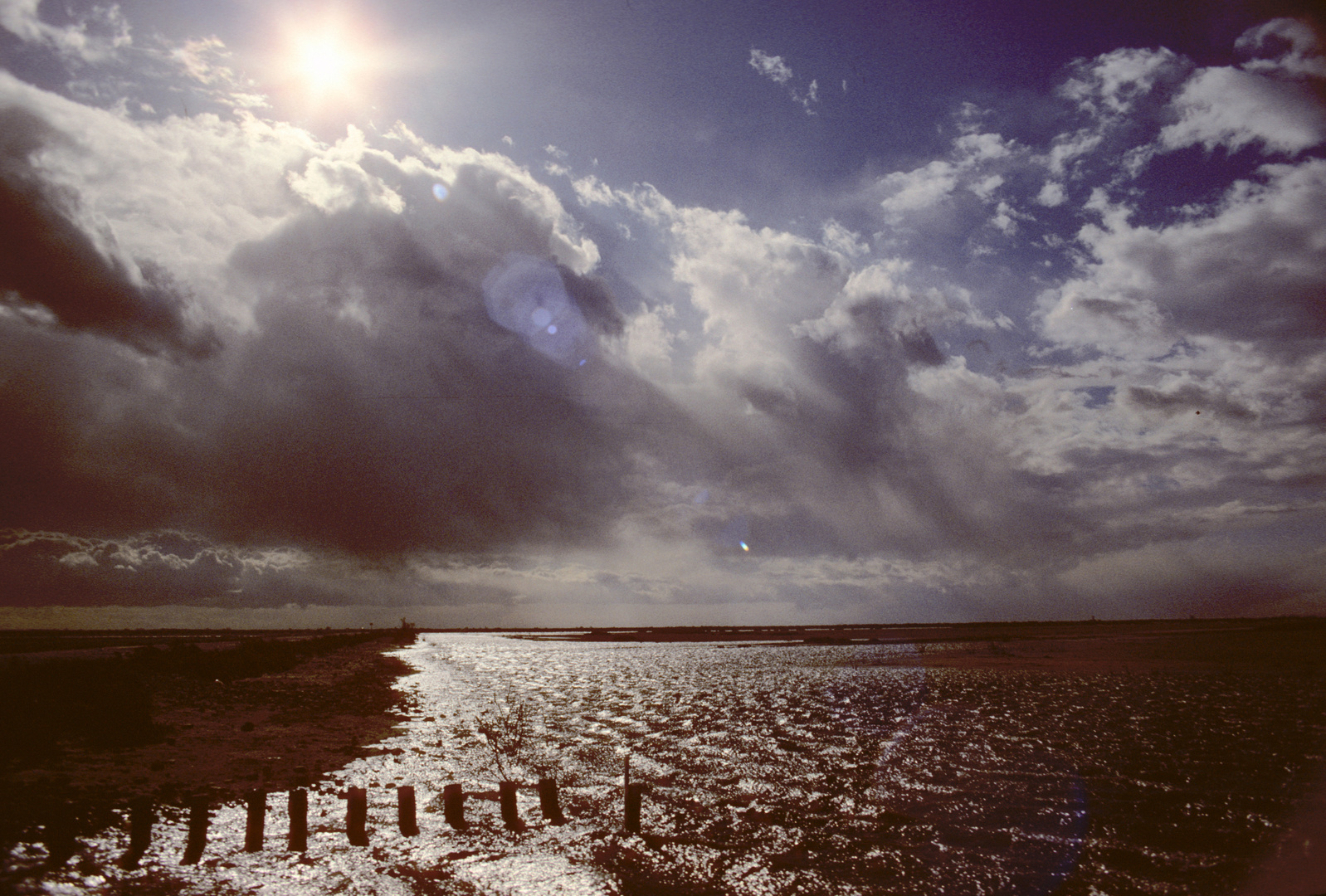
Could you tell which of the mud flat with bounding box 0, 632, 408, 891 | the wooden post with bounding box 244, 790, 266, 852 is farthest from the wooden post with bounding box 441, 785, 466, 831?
the mud flat with bounding box 0, 632, 408, 891

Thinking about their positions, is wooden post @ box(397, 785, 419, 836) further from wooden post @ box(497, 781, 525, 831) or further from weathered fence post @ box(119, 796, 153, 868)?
weathered fence post @ box(119, 796, 153, 868)

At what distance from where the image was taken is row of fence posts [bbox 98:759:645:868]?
14922mm

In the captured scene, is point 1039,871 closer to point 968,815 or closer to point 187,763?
point 968,815

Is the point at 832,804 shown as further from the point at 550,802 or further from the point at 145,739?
the point at 145,739

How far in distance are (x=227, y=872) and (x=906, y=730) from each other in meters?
26.8

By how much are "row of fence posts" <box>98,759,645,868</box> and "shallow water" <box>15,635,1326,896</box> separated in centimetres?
34

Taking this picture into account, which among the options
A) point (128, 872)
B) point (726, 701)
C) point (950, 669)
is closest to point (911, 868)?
point (128, 872)

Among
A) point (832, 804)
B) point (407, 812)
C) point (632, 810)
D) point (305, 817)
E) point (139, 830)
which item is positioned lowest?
point (832, 804)

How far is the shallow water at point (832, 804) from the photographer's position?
14500 millimetres

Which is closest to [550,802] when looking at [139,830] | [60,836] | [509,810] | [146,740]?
[509,810]

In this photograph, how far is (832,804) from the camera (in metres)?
→ 20.2

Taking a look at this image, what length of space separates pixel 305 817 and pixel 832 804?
45.9ft

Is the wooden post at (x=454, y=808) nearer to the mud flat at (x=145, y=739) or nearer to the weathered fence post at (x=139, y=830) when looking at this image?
the weathered fence post at (x=139, y=830)

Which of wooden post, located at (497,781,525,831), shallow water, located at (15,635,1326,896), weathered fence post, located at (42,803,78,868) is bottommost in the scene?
shallow water, located at (15,635,1326,896)
